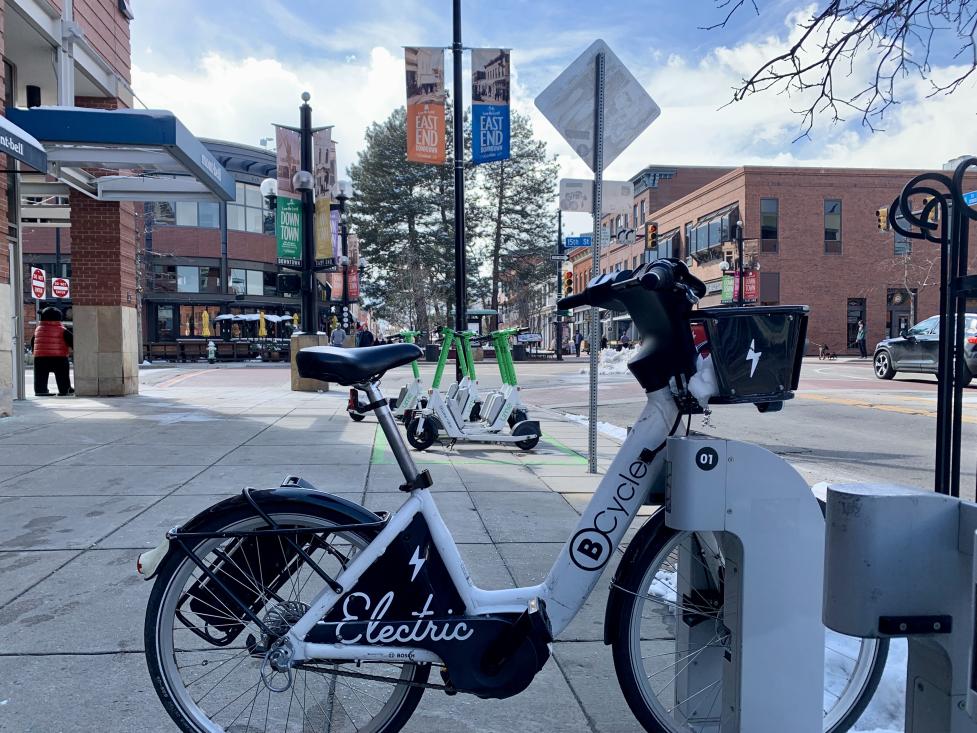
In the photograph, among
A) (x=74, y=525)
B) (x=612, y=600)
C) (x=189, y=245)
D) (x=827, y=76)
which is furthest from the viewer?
(x=189, y=245)

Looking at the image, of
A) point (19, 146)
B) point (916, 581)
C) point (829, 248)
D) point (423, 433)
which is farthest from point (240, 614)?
point (829, 248)

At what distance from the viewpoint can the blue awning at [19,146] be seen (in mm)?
8120

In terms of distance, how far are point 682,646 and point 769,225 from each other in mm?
47397

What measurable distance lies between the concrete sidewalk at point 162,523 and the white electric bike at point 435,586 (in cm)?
45

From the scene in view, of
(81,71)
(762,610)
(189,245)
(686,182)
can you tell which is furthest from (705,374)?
(686,182)

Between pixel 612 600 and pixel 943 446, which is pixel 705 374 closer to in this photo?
pixel 612 600

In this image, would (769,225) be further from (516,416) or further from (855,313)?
(516,416)

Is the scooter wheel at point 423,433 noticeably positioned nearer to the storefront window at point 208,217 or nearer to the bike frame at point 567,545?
the bike frame at point 567,545

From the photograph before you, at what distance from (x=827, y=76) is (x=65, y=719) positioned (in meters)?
4.47

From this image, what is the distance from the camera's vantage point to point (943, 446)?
9.12 ft

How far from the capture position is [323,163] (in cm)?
1702

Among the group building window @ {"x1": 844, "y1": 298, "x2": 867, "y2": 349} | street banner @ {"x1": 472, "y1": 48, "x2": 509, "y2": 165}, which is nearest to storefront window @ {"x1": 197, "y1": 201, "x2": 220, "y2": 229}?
building window @ {"x1": 844, "y1": 298, "x2": 867, "y2": 349}

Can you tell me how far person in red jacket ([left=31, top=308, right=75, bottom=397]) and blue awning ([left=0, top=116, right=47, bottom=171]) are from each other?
21.1ft

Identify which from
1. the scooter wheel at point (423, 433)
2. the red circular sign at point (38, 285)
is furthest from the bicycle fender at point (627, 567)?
the red circular sign at point (38, 285)
